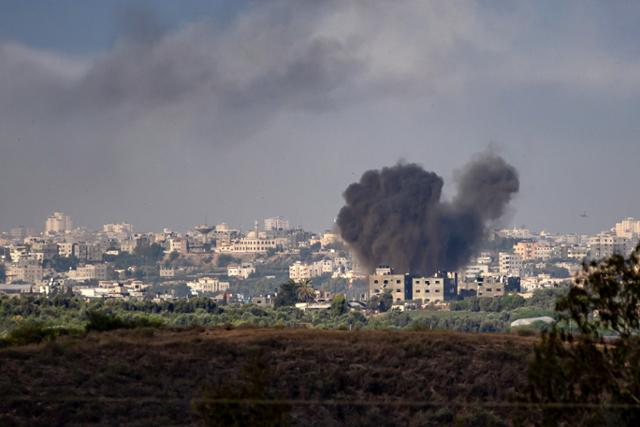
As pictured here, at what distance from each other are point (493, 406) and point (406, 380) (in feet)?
9.35

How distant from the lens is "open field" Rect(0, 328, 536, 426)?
2703cm

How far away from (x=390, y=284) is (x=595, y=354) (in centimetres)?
11433

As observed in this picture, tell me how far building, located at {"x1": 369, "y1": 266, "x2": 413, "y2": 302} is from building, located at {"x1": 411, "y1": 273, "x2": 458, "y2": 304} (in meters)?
0.65

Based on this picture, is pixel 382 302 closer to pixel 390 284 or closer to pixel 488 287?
pixel 390 284

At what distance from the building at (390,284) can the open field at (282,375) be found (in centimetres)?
9628

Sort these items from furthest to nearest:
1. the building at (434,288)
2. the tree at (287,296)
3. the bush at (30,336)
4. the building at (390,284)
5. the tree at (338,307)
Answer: the building at (390,284)
the building at (434,288)
the tree at (287,296)
the tree at (338,307)
the bush at (30,336)

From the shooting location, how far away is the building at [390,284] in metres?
132

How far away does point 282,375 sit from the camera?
99.8ft

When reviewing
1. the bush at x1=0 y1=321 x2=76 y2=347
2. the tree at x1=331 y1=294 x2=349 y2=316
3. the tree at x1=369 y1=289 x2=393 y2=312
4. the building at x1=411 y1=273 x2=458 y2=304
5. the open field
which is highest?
the building at x1=411 y1=273 x2=458 y2=304

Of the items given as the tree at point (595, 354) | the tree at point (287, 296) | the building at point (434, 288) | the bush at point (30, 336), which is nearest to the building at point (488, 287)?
the building at point (434, 288)

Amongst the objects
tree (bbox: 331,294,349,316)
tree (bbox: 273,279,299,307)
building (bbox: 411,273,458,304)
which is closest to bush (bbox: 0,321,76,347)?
tree (bbox: 331,294,349,316)

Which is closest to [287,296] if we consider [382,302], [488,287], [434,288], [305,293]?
[305,293]

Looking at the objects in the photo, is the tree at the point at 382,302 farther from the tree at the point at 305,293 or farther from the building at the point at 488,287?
the building at the point at 488,287

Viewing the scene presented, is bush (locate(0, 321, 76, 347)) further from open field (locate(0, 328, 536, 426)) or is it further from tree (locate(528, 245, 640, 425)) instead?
tree (locate(528, 245, 640, 425))
